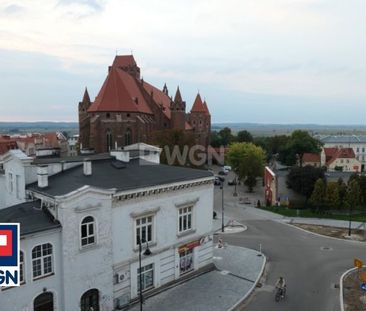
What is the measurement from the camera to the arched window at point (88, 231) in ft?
62.3

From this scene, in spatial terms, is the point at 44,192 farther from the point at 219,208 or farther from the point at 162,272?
the point at 219,208

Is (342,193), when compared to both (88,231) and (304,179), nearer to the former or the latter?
(304,179)

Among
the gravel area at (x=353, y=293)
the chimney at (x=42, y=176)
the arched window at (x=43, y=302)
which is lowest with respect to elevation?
the gravel area at (x=353, y=293)

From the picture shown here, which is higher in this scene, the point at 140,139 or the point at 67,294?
the point at 140,139

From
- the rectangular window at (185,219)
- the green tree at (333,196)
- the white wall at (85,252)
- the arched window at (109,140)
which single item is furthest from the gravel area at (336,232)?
the arched window at (109,140)

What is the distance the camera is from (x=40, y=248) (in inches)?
696

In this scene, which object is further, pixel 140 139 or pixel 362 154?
pixel 362 154

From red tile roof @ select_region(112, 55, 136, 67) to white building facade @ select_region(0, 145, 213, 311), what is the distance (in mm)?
62328

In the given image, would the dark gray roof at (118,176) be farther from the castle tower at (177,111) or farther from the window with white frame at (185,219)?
the castle tower at (177,111)

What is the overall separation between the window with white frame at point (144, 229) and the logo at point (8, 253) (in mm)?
10741

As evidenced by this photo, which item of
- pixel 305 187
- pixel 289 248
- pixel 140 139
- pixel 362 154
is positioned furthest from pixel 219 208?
pixel 362 154

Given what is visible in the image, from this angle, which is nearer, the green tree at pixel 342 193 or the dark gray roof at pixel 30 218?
the dark gray roof at pixel 30 218

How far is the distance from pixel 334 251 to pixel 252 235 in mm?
7459

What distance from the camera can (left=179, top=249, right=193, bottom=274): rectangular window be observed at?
80.9 ft
